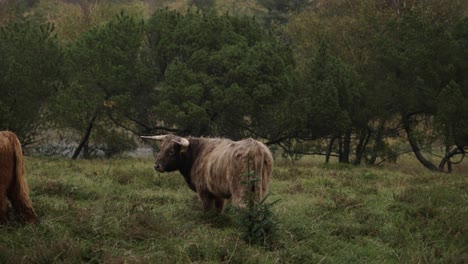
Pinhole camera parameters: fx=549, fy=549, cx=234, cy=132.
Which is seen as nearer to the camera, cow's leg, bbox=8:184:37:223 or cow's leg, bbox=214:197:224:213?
cow's leg, bbox=8:184:37:223

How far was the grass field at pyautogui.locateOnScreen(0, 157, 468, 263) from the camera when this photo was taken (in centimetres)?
598

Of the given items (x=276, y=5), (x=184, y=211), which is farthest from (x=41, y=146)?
(x=276, y=5)

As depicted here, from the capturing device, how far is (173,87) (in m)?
19.0

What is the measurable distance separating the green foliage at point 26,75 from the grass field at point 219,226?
261 inches

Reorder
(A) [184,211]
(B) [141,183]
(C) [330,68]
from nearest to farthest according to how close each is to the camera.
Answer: (A) [184,211], (B) [141,183], (C) [330,68]

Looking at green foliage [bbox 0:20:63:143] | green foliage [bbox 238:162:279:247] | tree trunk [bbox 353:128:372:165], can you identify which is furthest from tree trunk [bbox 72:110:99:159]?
green foliage [bbox 238:162:279:247]

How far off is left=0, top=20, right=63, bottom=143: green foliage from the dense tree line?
0.04 metres

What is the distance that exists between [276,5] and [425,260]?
43041 mm

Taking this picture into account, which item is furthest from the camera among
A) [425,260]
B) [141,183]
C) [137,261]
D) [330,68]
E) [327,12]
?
[327,12]

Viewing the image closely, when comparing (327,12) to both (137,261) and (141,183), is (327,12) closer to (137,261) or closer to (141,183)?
(141,183)

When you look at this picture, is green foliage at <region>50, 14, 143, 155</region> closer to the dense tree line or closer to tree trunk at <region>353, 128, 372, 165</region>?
the dense tree line

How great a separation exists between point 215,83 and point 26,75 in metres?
6.44

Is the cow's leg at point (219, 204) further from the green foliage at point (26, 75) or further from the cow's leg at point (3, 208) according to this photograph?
the green foliage at point (26, 75)

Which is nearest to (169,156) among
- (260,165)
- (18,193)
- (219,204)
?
(219,204)
